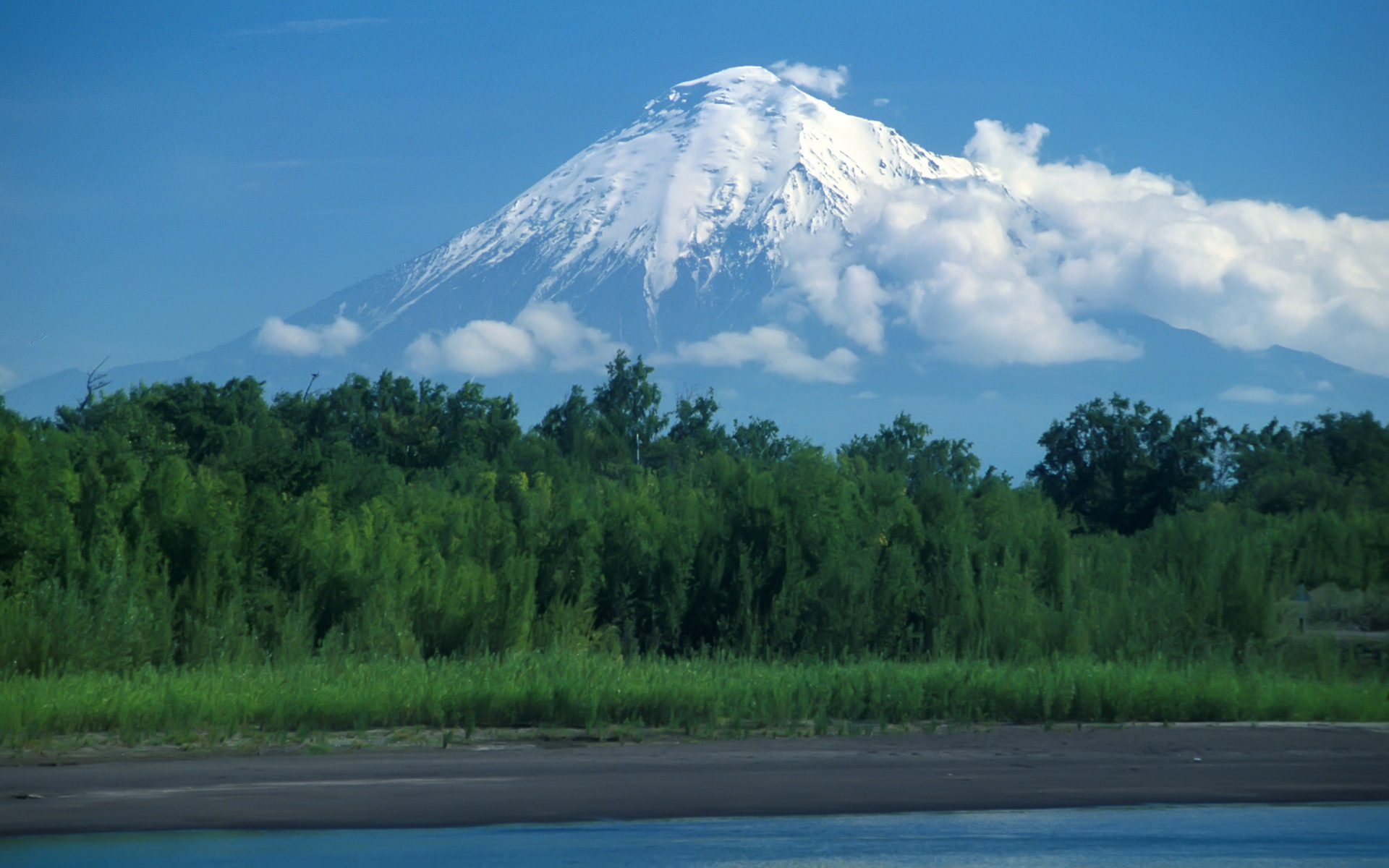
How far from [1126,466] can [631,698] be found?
42322 mm

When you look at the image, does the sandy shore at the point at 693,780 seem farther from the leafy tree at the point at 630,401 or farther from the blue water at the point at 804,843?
the leafy tree at the point at 630,401

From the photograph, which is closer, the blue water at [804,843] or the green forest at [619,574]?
the blue water at [804,843]

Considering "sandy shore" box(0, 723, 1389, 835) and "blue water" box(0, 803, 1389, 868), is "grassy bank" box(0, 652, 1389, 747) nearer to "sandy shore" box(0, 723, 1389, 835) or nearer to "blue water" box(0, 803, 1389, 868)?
"sandy shore" box(0, 723, 1389, 835)

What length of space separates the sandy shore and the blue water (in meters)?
0.28

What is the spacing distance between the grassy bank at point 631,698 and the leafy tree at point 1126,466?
123 ft

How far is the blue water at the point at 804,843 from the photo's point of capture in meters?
7.04

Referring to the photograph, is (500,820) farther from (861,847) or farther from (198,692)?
(198,692)

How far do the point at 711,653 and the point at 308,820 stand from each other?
9.53 meters

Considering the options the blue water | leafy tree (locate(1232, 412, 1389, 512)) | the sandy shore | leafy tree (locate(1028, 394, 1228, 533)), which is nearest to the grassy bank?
the sandy shore

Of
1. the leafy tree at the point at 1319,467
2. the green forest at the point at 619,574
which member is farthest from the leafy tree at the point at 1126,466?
the green forest at the point at 619,574

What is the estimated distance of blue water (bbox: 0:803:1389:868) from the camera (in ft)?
23.1

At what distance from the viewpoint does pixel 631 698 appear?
38.6ft

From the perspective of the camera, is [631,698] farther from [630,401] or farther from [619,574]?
[630,401]

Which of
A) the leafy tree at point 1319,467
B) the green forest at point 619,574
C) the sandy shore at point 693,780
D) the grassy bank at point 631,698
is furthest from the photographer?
the leafy tree at point 1319,467
